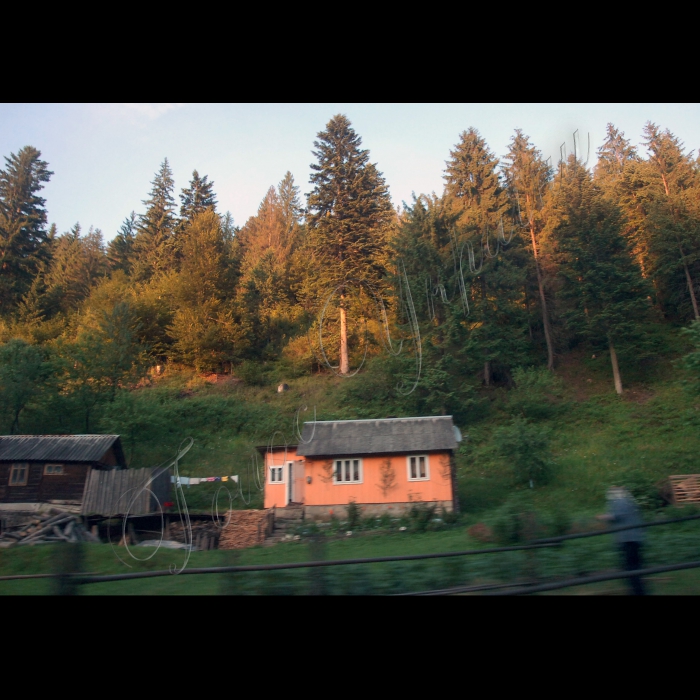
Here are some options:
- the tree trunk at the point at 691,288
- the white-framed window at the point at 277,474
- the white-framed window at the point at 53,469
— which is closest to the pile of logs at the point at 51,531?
the white-framed window at the point at 53,469

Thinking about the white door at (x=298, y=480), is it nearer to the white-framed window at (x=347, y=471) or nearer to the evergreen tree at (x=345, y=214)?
the white-framed window at (x=347, y=471)

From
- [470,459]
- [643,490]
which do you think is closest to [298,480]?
[470,459]

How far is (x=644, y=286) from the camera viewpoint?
29.5m

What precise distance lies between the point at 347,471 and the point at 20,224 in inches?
1156

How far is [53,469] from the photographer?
21.0m

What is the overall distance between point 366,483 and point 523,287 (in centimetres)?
1874

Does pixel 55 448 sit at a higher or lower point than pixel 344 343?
lower

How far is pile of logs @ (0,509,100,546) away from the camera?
18234 millimetres

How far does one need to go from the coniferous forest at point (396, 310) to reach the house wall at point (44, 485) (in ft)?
12.9

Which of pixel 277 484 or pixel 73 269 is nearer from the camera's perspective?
pixel 277 484

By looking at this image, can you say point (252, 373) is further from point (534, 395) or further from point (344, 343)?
point (534, 395)

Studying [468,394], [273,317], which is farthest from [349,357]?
[273,317]

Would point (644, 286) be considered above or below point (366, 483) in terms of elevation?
above
